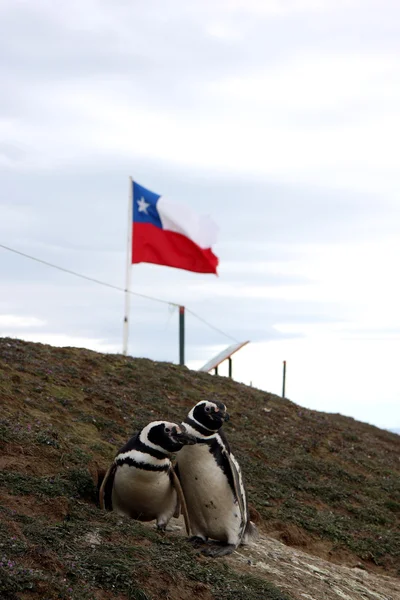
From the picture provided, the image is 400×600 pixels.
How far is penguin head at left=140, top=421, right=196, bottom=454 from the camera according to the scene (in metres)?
8.27

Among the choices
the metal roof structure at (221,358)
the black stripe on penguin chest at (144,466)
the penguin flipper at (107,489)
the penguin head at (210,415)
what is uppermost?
the metal roof structure at (221,358)

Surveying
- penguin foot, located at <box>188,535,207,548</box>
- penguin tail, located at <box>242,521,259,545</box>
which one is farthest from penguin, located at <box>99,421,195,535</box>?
penguin tail, located at <box>242,521,259,545</box>

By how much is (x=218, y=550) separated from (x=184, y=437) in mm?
1161

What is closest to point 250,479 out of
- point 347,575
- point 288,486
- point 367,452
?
point 288,486

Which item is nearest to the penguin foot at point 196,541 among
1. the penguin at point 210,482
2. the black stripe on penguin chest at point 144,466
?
the penguin at point 210,482

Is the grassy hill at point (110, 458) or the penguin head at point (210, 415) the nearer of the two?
the grassy hill at point (110, 458)

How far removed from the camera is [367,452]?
1905 cm

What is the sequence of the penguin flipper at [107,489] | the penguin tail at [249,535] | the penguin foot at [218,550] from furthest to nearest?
the penguin tail at [249,535] < the penguin flipper at [107,489] < the penguin foot at [218,550]

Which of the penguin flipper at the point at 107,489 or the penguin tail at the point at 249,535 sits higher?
the penguin flipper at the point at 107,489

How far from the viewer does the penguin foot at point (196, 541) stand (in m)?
8.49

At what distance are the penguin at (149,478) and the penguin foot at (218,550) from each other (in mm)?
356

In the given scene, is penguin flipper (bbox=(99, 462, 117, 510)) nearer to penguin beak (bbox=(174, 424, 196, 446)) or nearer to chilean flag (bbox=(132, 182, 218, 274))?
penguin beak (bbox=(174, 424, 196, 446))

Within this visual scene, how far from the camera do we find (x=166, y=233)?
2300 cm

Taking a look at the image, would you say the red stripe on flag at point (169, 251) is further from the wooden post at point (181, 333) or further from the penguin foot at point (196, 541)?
the penguin foot at point (196, 541)
